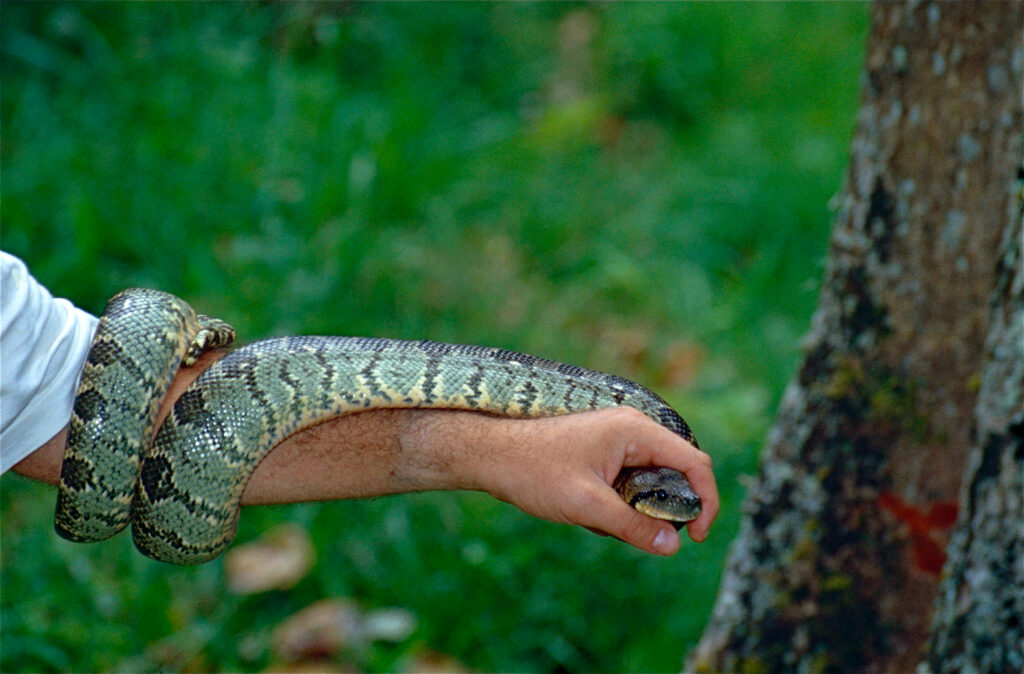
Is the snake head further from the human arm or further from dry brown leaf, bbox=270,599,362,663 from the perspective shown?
dry brown leaf, bbox=270,599,362,663

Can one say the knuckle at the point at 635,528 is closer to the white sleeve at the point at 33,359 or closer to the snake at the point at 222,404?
the snake at the point at 222,404

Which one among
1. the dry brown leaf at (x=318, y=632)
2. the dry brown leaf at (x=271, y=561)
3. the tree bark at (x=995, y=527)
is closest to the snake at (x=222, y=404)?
the tree bark at (x=995, y=527)

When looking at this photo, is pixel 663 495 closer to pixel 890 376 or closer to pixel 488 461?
pixel 488 461

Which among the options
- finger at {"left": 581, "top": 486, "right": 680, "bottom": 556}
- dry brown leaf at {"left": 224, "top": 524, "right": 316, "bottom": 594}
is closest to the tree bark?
finger at {"left": 581, "top": 486, "right": 680, "bottom": 556}

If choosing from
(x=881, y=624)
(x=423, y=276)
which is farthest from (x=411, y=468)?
(x=423, y=276)

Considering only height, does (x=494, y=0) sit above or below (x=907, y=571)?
above

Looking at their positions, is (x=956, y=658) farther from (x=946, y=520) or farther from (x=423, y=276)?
(x=423, y=276)
